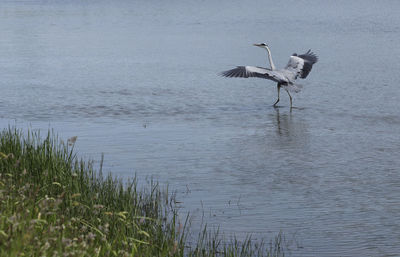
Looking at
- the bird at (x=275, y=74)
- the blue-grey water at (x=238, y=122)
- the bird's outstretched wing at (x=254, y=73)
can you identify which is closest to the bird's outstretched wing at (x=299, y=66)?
the bird at (x=275, y=74)

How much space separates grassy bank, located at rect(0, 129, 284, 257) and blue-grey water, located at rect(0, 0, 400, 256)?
71 cm

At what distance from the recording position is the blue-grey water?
8.39m

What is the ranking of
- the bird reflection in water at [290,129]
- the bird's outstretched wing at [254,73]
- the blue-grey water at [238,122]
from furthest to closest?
the bird's outstretched wing at [254,73] < the bird reflection in water at [290,129] < the blue-grey water at [238,122]

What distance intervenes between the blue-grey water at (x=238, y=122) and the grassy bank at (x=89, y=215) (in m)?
0.71

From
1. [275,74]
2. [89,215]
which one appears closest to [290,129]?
[275,74]

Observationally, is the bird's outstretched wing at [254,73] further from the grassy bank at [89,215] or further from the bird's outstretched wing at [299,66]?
the grassy bank at [89,215]

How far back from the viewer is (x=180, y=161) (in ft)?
35.6

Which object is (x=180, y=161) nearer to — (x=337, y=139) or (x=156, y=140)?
(x=156, y=140)

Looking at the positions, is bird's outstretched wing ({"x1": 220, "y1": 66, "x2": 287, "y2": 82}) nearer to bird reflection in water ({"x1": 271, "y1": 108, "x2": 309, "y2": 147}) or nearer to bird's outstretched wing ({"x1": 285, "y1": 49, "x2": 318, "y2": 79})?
bird reflection in water ({"x1": 271, "y1": 108, "x2": 309, "y2": 147})

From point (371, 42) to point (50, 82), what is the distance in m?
13.7

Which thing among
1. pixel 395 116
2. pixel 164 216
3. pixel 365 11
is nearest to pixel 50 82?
pixel 395 116

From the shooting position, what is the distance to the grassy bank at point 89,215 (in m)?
5.16

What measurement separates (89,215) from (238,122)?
24.8 feet

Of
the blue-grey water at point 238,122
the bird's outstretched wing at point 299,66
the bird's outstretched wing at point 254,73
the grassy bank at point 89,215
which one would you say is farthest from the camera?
the bird's outstretched wing at point 299,66
